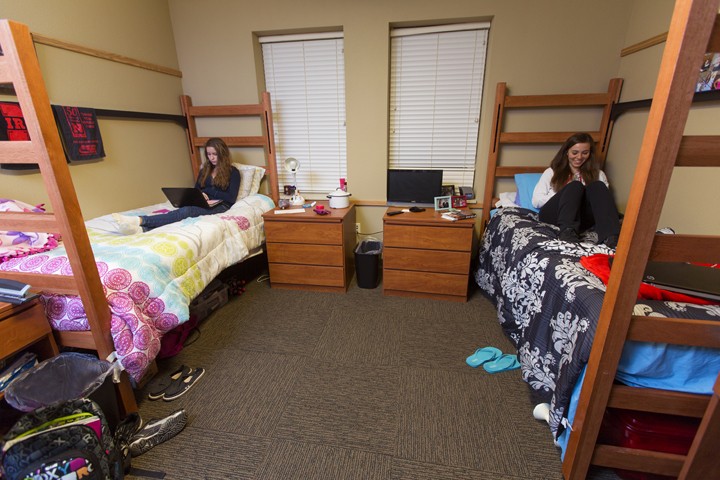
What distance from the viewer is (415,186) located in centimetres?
270

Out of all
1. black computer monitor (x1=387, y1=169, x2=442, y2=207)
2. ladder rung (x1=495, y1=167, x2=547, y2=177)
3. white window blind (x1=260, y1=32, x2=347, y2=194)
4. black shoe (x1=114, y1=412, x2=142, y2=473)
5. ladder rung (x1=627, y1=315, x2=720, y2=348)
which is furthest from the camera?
white window blind (x1=260, y1=32, x2=347, y2=194)

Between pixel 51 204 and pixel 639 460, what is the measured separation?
215 cm

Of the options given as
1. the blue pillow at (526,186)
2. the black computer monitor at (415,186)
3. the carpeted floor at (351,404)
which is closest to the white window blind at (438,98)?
the black computer monitor at (415,186)

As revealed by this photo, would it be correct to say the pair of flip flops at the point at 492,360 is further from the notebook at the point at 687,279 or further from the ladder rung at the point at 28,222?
the ladder rung at the point at 28,222

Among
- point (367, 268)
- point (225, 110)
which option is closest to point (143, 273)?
point (367, 268)

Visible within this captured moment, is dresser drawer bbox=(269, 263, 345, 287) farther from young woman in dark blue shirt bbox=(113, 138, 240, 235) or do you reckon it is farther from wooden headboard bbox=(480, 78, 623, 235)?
wooden headboard bbox=(480, 78, 623, 235)

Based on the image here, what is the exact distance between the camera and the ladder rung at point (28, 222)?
116 cm

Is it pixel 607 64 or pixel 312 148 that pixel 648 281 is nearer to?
pixel 607 64

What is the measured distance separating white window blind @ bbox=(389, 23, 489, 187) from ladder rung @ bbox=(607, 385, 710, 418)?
6.77ft

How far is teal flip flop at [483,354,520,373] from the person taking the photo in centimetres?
166

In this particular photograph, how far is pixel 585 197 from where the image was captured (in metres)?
1.93

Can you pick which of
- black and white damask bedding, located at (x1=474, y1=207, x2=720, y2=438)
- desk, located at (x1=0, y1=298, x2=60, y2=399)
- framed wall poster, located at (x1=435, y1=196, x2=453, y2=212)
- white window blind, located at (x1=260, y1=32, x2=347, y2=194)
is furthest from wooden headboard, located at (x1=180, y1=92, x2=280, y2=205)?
black and white damask bedding, located at (x1=474, y1=207, x2=720, y2=438)

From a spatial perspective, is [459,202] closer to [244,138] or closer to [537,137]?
[537,137]

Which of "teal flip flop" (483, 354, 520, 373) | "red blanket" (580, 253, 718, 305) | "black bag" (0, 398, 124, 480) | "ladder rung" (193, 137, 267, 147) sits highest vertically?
"ladder rung" (193, 137, 267, 147)
